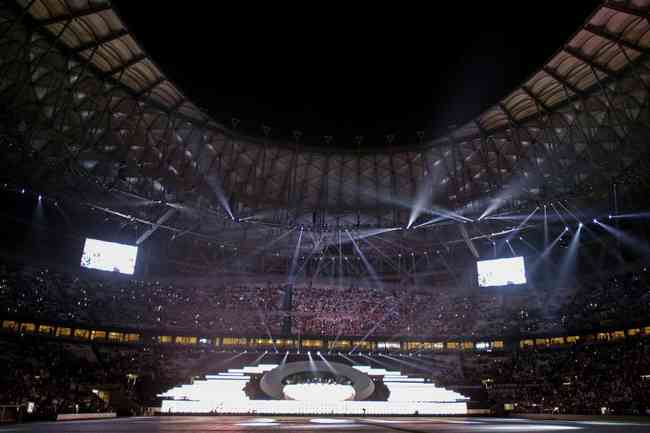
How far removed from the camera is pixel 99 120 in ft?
101

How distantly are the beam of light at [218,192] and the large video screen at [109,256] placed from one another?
1486 centimetres

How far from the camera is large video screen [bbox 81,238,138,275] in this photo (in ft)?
153

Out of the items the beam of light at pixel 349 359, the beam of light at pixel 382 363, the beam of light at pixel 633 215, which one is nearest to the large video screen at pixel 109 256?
the beam of light at pixel 349 359

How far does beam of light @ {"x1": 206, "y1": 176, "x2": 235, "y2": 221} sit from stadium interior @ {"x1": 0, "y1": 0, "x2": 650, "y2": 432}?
0.19 meters

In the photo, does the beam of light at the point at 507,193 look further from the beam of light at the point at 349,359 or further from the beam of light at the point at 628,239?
the beam of light at the point at 349,359

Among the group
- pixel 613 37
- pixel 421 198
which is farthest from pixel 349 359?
pixel 613 37

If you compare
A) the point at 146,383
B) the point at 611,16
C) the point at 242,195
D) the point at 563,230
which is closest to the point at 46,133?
the point at 242,195

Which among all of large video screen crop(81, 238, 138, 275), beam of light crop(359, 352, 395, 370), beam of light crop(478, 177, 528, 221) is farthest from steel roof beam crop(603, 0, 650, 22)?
large video screen crop(81, 238, 138, 275)

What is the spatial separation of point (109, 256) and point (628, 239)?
5230 cm

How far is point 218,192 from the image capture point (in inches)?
1555

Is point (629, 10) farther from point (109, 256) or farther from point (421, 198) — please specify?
point (109, 256)

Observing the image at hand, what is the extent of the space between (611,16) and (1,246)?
50759mm

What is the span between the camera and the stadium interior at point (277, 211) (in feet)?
90.9

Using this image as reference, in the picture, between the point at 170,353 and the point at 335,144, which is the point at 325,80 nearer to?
the point at 335,144
